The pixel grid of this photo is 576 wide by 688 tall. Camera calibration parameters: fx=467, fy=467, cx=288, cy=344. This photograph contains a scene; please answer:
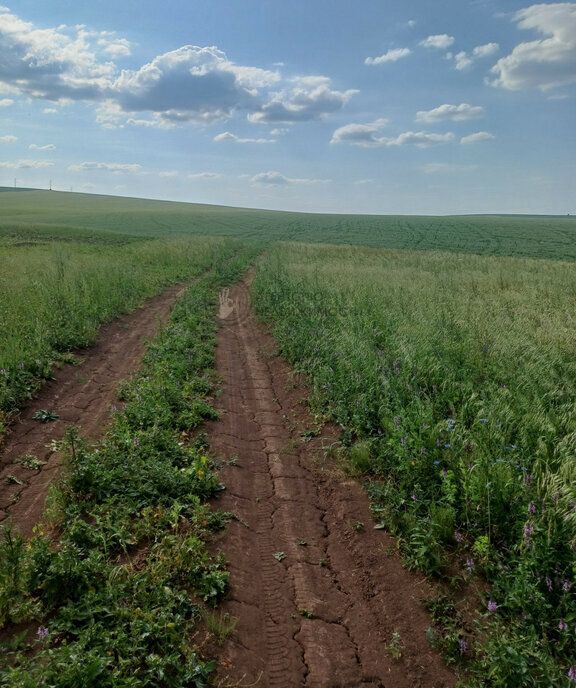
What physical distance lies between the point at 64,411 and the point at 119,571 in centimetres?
370

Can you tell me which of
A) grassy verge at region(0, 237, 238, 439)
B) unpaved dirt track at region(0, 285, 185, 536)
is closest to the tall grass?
unpaved dirt track at region(0, 285, 185, 536)

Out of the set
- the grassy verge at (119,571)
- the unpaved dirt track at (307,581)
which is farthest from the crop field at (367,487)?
the unpaved dirt track at (307,581)

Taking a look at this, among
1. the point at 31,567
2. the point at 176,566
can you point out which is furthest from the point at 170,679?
the point at 31,567

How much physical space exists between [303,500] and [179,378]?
3.62 m

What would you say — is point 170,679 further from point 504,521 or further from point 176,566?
point 504,521

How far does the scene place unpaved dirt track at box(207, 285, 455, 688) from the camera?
3.07 metres

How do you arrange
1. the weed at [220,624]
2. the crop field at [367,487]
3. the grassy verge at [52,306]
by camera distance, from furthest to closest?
the grassy verge at [52,306] → the weed at [220,624] → the crop field at [367,487]

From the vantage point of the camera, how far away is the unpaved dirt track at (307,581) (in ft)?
10.1

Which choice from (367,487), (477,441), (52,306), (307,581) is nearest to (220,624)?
(307,581)

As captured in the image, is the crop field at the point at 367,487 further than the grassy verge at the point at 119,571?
Yes

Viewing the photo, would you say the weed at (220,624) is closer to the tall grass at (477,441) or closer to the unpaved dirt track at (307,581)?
the unpaved dirt track at (307,581)

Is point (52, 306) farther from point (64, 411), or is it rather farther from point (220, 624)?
point (220, 624)

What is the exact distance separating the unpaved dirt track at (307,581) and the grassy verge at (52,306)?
3.21 meters

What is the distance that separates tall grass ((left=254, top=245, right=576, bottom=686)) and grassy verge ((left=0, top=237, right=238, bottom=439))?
14.5 feet
